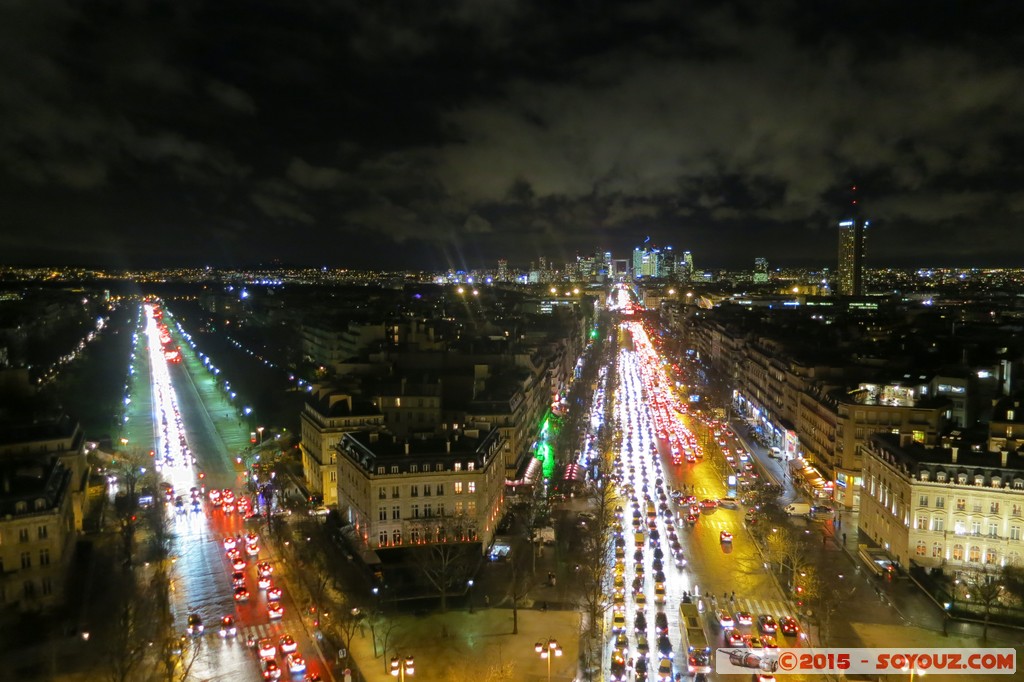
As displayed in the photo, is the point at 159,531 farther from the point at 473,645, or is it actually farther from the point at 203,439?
the point at 203,439

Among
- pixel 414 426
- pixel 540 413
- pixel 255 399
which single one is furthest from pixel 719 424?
pixel 255 399

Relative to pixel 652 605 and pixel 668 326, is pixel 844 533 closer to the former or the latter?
pixel 652 605

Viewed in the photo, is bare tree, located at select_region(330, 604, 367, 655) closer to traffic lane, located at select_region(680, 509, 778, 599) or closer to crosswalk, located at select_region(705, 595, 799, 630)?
crosswalk, located at select_region(705, 595, 799, 630)

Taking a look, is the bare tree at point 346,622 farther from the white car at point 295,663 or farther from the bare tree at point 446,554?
the bare tree at point 446,554

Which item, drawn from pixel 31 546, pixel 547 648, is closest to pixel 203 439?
pixel 31 546

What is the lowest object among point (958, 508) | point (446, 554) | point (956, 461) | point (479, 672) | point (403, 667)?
point (479, 672)
